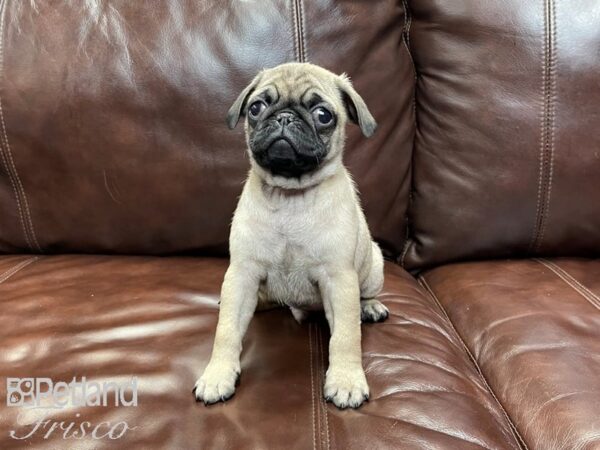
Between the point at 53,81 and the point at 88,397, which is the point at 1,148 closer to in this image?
the point at 53,81

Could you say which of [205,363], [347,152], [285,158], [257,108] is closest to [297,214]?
[285,158]

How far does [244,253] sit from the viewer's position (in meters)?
1.30

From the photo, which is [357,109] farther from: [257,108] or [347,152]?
[347,152]

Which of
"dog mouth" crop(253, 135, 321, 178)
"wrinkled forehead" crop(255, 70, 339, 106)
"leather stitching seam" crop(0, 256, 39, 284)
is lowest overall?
"leather stitching seam" crop(0, 256, 39, 284)

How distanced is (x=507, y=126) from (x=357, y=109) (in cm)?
63

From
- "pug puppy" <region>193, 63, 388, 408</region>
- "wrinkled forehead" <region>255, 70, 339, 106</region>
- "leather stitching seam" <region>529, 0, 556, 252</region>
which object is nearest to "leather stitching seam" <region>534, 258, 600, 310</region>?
"leather stitching seam" <region>529, 0, 556, 252</region>

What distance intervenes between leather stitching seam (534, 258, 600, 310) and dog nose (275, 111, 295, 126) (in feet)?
3.05

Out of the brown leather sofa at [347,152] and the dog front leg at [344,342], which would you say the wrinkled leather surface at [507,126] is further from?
the dog front leg at [344,342]

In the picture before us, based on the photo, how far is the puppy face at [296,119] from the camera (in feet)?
4.08

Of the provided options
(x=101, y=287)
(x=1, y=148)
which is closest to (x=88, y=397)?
(x=101, y=287)

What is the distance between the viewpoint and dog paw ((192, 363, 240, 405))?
42.9 inches

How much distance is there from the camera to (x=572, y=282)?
163 cm

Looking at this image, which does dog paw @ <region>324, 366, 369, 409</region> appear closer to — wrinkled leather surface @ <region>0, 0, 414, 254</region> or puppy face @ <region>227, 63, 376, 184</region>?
puppy face @ <region>227, 63, 376, 184</region>
